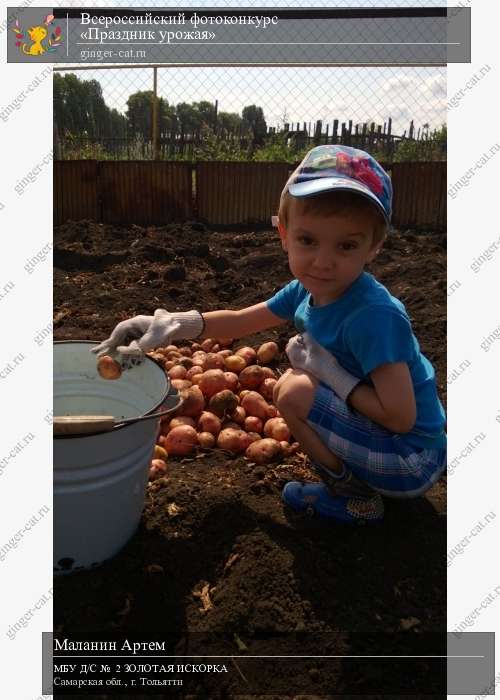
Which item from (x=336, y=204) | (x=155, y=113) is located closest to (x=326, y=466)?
(x=336, y=204)

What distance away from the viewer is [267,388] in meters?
2.81

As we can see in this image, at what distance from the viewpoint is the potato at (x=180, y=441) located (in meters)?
2.39

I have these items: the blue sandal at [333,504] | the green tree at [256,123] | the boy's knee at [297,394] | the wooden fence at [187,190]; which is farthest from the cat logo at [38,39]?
the green tree at [256,123]

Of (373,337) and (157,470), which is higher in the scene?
(373,337)

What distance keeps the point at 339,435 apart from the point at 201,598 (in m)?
0.63

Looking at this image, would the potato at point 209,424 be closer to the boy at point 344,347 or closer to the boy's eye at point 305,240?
the boy at point 344,347

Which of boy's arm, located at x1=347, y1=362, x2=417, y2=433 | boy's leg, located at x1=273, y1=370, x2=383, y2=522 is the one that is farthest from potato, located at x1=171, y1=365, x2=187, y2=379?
boy's arm, located at x1=347, y1=362, x2=417, y2=433

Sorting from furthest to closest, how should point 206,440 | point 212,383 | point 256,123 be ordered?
point 256,123 < point 212,383 < point 206,440

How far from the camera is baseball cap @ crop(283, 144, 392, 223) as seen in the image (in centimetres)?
150

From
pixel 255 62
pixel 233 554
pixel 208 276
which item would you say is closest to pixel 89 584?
pixel 233 554

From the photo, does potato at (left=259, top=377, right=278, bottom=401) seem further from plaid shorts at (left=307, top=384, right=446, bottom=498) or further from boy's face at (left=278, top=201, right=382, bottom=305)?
boy's face at (left=278, top=201, right=382, bottom=305)

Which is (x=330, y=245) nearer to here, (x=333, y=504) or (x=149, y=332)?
(x=149, y=332)

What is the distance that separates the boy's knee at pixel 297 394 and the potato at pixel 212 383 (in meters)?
0.83

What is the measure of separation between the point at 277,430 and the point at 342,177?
4.05 ft
